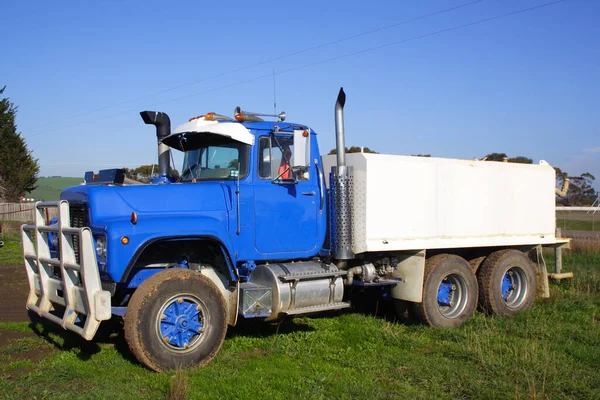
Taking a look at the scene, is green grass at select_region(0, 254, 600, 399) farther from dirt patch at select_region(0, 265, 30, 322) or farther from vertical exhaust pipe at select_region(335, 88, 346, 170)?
vertical exhaust pipe at select_region(335, 88, 346, 170)

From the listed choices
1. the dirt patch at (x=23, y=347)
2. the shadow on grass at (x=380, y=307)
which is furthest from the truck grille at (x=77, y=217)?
the shadow on grass at (x=380, y=307)

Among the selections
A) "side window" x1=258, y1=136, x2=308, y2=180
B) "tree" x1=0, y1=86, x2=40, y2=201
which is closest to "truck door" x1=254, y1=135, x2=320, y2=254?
"side window" x1=258, y1=136, x2=308, y2=180

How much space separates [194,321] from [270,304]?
1.05 metres

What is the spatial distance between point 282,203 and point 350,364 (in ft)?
7.10

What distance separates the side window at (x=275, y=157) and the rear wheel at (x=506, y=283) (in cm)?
384

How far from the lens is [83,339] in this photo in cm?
749

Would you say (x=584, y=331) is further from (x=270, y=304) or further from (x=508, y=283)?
(x=270, y=304)

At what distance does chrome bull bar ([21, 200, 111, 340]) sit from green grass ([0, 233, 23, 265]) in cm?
900

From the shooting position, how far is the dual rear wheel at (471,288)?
8.59 metres

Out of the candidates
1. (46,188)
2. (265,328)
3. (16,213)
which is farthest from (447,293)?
(46,188)

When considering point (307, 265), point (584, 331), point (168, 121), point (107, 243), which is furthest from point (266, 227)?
point (584, 331)

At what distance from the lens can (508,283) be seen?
991cm

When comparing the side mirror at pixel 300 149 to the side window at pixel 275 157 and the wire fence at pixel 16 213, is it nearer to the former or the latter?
the side window at pixel 275 157

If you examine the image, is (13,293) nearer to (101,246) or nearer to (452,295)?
(101,246)
